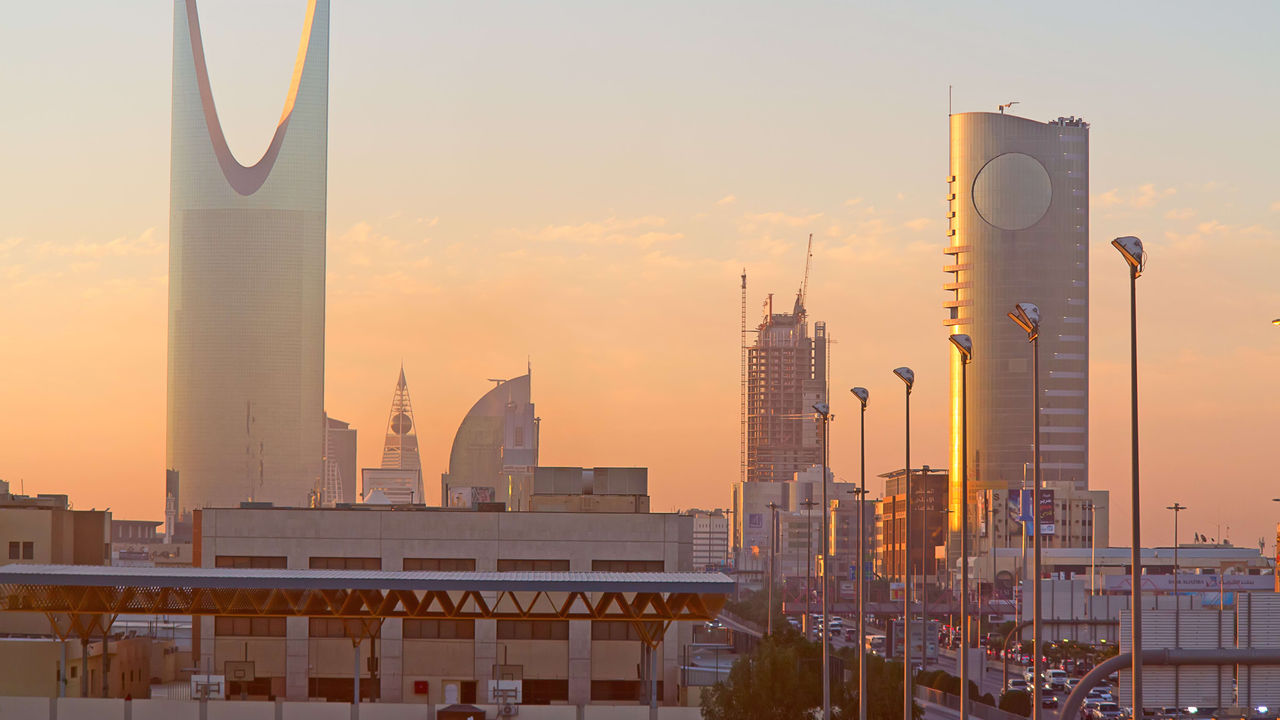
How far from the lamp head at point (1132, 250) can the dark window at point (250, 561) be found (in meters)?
64.1

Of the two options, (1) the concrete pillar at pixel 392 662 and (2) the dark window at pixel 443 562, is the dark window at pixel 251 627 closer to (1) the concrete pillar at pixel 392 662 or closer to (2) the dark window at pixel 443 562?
(1) the concrete pillar at pixel 392 662

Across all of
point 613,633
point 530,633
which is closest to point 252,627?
point 530,633

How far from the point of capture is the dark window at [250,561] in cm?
9325

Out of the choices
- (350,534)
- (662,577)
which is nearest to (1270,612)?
(662,577)

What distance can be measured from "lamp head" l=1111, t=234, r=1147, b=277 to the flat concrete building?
5677 centimetres

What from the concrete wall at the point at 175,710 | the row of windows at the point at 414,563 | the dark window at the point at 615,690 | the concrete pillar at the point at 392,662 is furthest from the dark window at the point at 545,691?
the concrete wall at the point at 175,710

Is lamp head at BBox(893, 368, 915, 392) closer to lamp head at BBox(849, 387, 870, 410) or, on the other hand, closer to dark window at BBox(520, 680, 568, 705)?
lamp head at BBox(849, 387, 870, 410)

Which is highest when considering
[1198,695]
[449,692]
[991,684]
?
[1198,695]

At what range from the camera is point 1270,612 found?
3869 cm

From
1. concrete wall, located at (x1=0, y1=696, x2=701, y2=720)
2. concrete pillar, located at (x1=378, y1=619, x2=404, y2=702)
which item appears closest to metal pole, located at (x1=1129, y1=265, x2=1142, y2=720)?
concrete wall, located at (x1=0, y1=696, x2=701, y2=720)

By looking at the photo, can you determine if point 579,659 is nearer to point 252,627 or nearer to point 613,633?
point 613,633

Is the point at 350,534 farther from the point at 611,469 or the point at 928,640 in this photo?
the point at 928,640

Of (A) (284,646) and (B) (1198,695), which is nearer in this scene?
(B) (1198,695)

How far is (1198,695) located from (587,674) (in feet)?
186
